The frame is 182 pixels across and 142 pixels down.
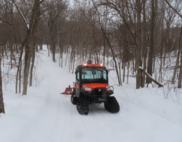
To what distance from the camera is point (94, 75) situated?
715cm

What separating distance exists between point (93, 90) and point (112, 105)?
3.46 feet

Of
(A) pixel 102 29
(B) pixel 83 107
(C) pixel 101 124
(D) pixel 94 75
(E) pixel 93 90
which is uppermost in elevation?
(A) pixel 102 29

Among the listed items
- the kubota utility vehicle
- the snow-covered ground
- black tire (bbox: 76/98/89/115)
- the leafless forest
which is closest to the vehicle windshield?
the kubota utility vehicle

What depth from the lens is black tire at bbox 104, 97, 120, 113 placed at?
6.29 metres

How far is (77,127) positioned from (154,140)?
2328mm

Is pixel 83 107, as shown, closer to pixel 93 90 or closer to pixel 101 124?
pixel 93 90

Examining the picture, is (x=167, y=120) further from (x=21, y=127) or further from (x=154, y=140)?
(x=21, y=127)

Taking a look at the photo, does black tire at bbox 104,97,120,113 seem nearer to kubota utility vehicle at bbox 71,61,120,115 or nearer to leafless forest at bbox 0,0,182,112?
kubota utility vehicle at bbox 71,61,120,115

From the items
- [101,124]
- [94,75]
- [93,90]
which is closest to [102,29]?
[94,75]

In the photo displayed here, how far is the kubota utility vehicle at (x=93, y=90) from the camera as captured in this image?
626 centimetres

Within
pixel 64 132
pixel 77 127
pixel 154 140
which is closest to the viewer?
pixel 154 140

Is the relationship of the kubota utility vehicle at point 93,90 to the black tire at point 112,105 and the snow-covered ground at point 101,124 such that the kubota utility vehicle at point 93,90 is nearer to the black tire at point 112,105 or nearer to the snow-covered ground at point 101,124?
the black tire at point 112,105

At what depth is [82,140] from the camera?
4102 mm

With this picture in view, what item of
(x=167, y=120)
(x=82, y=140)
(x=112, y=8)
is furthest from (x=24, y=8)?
(x=167, y=120)
